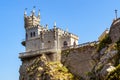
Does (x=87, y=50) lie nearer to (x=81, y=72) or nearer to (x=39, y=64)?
(x=81, y=72)

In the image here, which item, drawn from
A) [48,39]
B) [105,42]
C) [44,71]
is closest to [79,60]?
[44,71]

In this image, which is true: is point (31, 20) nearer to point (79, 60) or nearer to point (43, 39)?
point (43, 39)

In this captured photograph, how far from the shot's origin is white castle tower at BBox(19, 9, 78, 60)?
94.1 metres

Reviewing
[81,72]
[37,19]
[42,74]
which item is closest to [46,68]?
[42,74]

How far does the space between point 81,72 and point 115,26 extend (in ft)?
51.7

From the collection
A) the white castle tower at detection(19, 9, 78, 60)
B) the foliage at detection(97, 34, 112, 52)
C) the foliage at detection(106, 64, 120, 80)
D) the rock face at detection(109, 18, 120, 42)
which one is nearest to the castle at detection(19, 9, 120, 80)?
the white castle tower at detection(19, 9, 78, 60)

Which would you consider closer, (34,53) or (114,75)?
(114,75)

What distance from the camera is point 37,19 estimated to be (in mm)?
102500

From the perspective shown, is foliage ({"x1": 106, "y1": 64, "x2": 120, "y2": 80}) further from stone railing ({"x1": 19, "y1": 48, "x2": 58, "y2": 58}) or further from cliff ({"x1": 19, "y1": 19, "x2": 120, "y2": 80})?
stone railing ({"x1": 19, "y1": 48, "x2": 58, "y2": 58})

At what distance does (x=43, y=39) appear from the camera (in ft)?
317

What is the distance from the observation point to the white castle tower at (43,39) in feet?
309

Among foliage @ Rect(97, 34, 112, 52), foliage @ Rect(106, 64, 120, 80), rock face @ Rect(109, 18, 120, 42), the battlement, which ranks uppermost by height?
the battlement

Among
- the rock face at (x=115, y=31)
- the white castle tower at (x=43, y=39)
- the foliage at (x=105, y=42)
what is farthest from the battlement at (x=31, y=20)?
the rock face at (x=115, y=31)

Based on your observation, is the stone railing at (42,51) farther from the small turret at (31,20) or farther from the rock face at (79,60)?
the small turret at (31,20)
